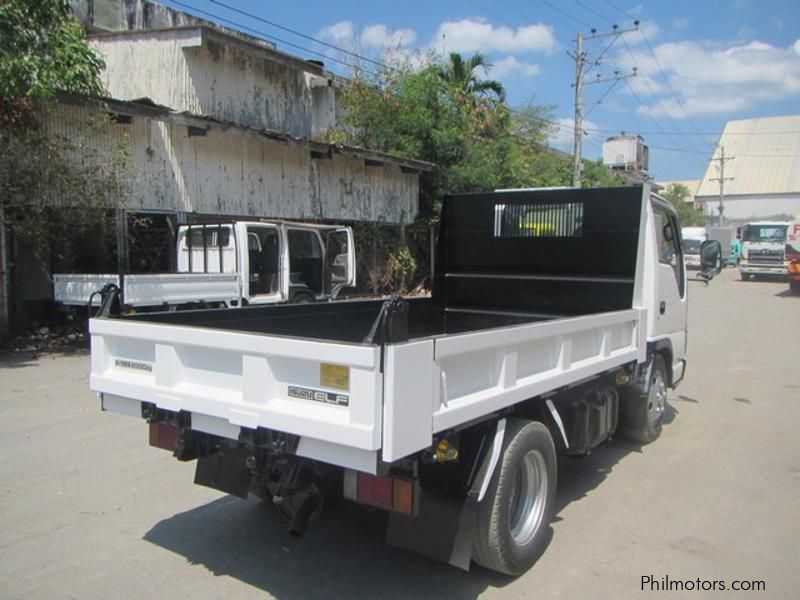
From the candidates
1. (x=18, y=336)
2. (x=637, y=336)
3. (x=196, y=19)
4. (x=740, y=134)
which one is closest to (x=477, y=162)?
(x=196, y=19)

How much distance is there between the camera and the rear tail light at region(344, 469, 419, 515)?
2934 mm

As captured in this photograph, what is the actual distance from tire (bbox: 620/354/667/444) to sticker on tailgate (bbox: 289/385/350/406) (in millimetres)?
3905

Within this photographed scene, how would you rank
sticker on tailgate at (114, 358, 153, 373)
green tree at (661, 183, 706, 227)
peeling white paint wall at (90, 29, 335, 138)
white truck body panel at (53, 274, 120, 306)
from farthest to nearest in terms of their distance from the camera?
green tree at (661, 183, 706, 227) < peeling white paint wall at (90, 29, 335, 138) < white truck body panel at (53, 274, 120, 306) < sticker on tailgate at (114, 358, 153, 373)

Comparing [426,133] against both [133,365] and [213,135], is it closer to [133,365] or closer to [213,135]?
[213,135]

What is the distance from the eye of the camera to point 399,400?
2635 mm

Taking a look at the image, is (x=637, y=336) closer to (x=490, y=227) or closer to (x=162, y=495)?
(x=490, y=227)

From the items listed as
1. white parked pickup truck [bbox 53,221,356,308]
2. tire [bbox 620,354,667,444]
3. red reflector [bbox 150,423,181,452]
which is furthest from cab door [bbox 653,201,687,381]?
white parked pickup truck [bbox 53,221,356,308]

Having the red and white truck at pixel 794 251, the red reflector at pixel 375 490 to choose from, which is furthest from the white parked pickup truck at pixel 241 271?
the red and white truck at pixel 794 251

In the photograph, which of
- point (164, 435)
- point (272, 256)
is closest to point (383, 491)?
point (164, 435)

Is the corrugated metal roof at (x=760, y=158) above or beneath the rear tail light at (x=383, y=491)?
above

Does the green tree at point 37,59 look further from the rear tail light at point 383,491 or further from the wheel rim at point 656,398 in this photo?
the wheel rim at point 656,398

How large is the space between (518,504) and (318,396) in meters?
1.66

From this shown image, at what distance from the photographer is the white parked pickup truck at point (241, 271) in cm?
1013

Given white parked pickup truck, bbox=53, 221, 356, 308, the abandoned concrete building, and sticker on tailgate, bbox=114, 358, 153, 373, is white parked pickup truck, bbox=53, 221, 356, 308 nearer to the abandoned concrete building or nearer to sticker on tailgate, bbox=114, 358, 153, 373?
the abandoned concrete building
